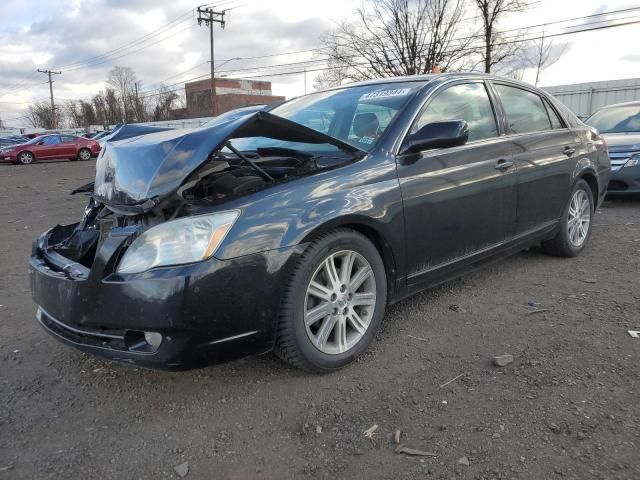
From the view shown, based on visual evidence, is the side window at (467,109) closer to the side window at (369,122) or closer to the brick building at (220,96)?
the side window at (369,122)

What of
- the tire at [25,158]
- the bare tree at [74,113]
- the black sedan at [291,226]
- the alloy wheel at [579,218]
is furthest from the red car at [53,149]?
the bare tree at [74,113]

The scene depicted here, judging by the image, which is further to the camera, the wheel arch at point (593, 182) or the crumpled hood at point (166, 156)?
the wheel arch at point (593, 182)

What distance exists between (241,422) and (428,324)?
5.01 feet

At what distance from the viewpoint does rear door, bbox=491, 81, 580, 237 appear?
399cm

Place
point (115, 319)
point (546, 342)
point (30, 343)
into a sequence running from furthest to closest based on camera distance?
1. point (30, 343)
2. point (546, 342)
3. point (115, 319)

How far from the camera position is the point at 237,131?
266cm

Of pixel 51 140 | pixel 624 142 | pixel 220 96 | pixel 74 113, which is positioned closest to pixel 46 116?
pixel 74 113

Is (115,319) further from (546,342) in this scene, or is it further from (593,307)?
(593,307)

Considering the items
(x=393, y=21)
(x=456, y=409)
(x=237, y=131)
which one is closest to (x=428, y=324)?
(x=456, y=409)

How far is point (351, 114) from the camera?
356 cm

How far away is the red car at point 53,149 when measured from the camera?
26.9 m

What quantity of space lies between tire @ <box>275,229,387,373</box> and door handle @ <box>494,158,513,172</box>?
1.34 meters

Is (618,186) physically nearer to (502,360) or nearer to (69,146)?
(502,360)

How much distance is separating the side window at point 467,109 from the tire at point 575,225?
52.6 inches
